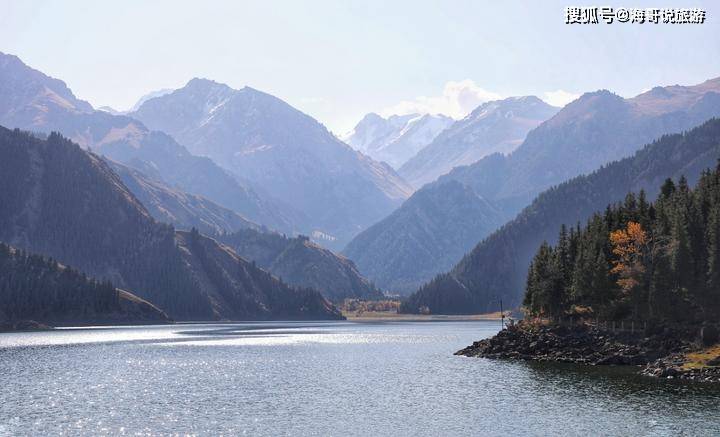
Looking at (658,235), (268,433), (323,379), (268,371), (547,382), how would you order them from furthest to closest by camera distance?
(658,235), (268,371), (323,379), (547,382), (268,433)

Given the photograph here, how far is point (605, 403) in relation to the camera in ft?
328

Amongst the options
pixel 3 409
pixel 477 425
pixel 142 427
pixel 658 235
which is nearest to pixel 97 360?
pixel 3 409

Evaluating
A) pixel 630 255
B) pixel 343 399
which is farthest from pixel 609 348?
pixel 343 399

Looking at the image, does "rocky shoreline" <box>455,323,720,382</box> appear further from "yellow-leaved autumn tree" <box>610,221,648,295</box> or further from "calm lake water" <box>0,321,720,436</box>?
"yellow-leaved autumn tree" <box>610,221,648,295</box>

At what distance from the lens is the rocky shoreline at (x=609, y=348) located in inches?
4756

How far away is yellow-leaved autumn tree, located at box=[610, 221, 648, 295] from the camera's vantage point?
158 metres

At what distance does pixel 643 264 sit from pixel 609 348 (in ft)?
71.0

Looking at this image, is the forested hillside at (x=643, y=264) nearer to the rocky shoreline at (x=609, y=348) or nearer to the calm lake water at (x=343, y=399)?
the rocky shoreline at (x=609, y=348)

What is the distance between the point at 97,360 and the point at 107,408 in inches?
2706

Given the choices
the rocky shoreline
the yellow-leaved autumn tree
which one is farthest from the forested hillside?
the rocky shoreline

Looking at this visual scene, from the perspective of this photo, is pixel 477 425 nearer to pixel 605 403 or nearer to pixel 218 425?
pixel 605 403

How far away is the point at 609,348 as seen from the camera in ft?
486

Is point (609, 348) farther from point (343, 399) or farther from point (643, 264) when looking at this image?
point (343, 399)

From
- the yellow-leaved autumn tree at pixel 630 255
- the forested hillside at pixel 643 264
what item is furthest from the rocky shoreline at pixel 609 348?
the yellow-leaved autumn tree at pixel 630 255
